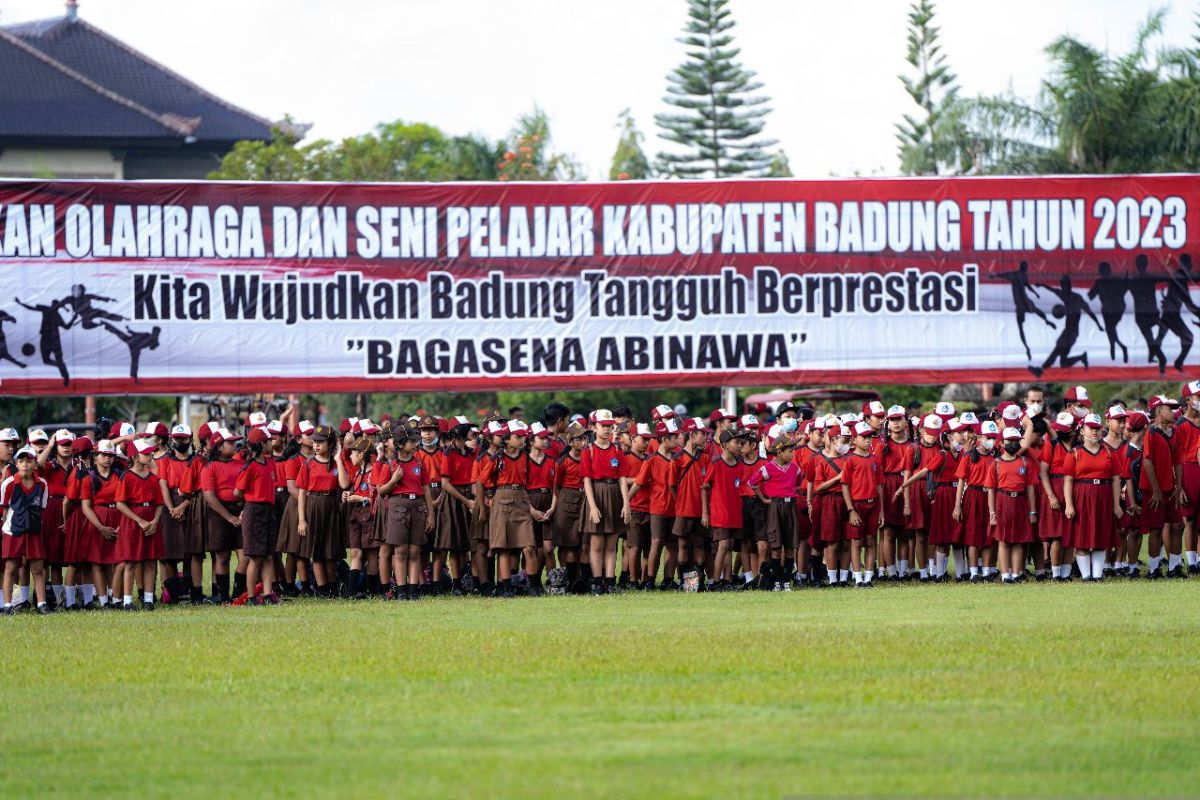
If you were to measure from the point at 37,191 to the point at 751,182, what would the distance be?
719 cm

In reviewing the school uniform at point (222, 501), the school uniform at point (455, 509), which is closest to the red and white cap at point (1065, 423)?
the school uniform at point (455, 509)

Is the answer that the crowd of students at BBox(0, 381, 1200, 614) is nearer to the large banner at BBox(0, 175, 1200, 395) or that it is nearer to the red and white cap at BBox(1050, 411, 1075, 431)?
the red and white cap at BBox(1050, 411, 1075, 431)

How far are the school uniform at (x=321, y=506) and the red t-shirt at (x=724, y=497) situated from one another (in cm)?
342

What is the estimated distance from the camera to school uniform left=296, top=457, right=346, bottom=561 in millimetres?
16984

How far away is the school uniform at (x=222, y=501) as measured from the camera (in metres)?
16.9

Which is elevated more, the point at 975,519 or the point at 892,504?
the point at 892,504

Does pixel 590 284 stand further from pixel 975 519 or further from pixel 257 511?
pixel 975 519

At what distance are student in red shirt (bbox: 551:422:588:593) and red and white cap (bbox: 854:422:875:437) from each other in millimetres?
2628

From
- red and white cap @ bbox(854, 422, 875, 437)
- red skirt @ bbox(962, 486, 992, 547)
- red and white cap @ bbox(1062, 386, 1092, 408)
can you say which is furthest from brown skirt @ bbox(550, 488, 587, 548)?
red and white cap @ bbox(1062, 386, 1092, 408)

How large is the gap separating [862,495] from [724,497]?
1405 millimetres

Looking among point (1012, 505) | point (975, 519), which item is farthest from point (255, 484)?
point (1012, 505)

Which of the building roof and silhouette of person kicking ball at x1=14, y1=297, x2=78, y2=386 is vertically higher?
the building roof

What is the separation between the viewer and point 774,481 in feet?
56.7

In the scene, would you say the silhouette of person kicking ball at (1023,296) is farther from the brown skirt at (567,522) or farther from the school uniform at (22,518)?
the school uniform at (22,518)
